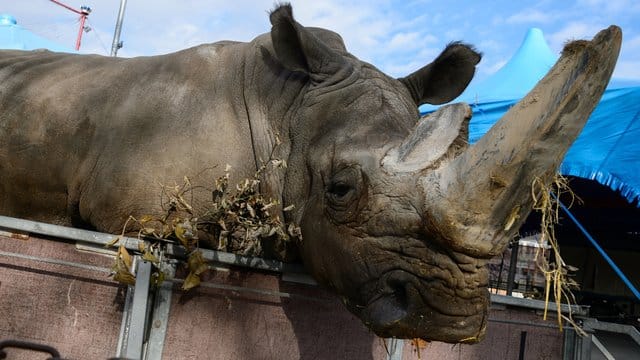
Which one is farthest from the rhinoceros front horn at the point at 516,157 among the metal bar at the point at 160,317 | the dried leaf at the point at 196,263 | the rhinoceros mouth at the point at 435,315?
the metal bar at the point at 160,317

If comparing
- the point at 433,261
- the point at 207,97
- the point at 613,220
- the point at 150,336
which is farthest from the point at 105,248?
the point at 613,220

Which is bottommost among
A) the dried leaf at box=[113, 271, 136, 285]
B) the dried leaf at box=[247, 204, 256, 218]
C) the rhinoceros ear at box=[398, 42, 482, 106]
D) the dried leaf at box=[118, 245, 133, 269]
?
the dried leaf at box=[113, 271, 136, 285]

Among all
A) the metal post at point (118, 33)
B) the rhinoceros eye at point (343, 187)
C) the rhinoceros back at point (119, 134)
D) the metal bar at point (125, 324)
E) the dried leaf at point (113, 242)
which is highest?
the metal post at point (118, 33)

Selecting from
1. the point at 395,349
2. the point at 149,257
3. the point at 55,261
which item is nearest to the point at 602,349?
the point at 395,349

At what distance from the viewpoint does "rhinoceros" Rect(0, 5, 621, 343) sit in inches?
104

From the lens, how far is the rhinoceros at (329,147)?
2.64m

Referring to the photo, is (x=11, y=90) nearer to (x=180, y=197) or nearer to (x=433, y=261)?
(x=180, y=197)

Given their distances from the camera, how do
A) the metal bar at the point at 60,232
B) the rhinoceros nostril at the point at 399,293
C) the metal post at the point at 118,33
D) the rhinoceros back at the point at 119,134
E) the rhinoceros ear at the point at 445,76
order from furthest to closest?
the metal post at the point at 118,33 < the rhinoceros ear at the point at 445,76 < the rhinoceros back at the point at 119,134 < the rhinoceros nostril at the point at 399,293 < the metal bar at the point at 60,232

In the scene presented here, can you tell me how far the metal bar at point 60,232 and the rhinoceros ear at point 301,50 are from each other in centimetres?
185

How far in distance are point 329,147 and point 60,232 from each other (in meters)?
1.48

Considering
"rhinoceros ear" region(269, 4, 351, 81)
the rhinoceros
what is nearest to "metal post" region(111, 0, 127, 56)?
the rhinoceros

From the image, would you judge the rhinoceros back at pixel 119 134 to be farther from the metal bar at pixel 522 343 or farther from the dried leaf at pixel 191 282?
the metal bar at pixel 522 343

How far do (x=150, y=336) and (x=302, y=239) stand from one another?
108cm

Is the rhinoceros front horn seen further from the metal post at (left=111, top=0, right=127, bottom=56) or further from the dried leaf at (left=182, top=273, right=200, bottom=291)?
the metal post at (left=111, top=0, right=127, bottom=56)
